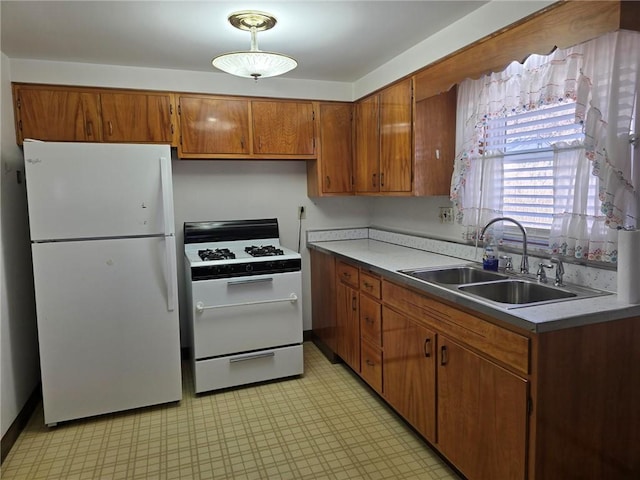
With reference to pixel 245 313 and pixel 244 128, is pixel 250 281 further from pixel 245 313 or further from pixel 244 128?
pixel 244 128

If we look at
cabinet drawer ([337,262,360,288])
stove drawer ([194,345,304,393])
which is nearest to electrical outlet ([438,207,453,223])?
cabinet drawer ([337,262,360,288])

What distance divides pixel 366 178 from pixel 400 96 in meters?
0.75

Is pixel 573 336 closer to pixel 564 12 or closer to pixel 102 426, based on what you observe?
pixel 564 12

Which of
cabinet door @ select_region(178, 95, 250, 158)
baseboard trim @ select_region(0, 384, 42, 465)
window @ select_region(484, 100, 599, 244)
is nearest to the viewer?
window @ select_region(484, 100, 599, 244)

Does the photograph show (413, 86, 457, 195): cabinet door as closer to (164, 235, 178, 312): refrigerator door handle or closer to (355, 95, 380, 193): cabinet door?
(355, 95, 380, 193): cabinet door

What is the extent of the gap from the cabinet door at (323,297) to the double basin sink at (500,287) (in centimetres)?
103

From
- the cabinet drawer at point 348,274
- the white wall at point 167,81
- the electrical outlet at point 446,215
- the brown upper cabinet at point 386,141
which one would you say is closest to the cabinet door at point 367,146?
the brown upper cabinet at point 386,141

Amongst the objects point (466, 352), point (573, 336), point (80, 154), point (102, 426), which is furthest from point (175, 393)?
point (573, 336)

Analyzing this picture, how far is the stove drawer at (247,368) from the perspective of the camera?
2941 millimetres

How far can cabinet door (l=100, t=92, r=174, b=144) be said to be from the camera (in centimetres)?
302

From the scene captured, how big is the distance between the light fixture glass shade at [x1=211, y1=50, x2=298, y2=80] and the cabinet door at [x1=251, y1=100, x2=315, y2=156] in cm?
112

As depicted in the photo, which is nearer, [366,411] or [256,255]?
[366,411]

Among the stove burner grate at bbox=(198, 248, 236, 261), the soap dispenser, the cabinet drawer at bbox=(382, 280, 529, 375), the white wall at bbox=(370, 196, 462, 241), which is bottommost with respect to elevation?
the cabinet drawer at bbox=(382, 280, 529, 375)

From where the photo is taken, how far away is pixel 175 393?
2812 mm
